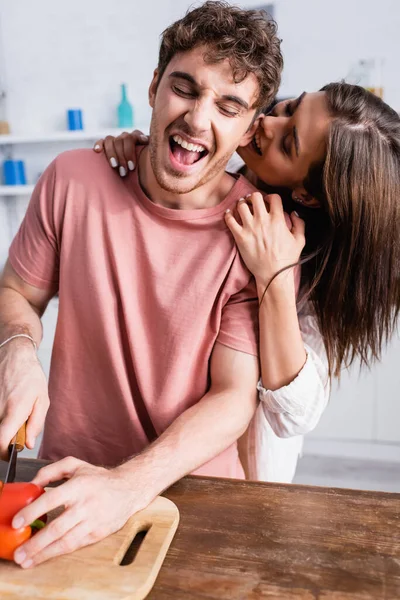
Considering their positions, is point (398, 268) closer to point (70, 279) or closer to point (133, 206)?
point (133, 206)

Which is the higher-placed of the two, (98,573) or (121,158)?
(121,158)

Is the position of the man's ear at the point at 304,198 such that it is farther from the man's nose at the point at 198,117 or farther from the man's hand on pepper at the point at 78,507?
the man's hand on pepper at the point at 78,507

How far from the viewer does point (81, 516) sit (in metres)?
0.85

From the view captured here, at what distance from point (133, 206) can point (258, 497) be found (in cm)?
68

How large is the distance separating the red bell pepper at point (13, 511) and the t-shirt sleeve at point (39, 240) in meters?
0.60

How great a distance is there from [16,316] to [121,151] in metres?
0.44

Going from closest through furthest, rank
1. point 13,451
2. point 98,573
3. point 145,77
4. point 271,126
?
point 98,573, point 13,451, point 271,126, point 145,77

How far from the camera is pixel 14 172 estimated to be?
3.24 metres

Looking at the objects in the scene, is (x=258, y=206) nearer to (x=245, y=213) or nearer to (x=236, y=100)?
(x=245, y=213)

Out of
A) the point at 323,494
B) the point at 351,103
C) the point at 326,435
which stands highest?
the point at 351,103

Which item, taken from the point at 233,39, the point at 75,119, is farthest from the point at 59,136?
the point at 233,39

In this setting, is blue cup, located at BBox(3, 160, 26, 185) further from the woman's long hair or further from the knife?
the knife

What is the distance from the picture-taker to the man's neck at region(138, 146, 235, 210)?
1358 mm

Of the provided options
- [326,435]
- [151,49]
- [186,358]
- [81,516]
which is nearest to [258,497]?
[81,516]
